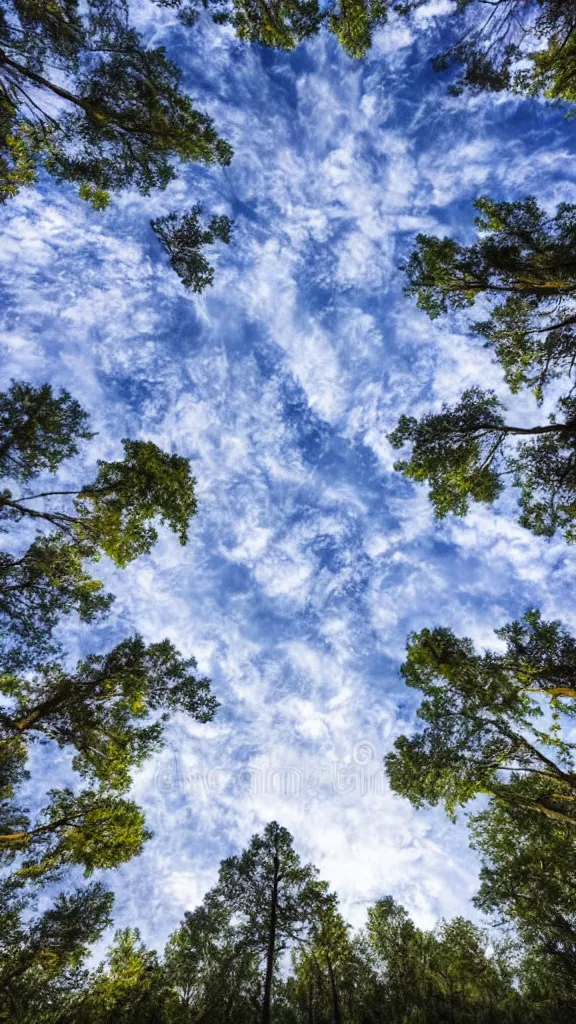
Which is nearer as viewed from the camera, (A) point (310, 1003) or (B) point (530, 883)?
(B) point (530, 883)

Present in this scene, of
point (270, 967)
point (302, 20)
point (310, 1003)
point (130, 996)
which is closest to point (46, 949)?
point (130, 996)

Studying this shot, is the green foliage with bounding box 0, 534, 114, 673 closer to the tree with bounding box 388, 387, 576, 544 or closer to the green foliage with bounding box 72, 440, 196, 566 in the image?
the green foliage with bounding box 72, 440, 196, 566

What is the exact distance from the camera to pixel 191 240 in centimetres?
1077

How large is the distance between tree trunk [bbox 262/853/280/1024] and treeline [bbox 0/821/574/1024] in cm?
5

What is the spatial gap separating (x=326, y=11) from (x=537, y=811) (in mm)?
23060

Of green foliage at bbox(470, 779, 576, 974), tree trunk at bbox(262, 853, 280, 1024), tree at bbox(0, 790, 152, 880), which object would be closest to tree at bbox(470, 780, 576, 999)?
green foliage at bbox(470, 779, 576, 974)

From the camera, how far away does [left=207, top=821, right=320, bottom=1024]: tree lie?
16688 mm

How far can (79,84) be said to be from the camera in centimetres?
948

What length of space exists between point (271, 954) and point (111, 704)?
13492 mm

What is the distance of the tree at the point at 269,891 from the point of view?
16688 mm

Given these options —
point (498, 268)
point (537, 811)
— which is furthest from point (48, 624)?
point (498, 268)

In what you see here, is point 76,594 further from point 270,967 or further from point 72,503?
point 270,967

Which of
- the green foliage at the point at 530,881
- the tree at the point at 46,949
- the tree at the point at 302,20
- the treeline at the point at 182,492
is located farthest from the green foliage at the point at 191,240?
the tree at the point at 46,949

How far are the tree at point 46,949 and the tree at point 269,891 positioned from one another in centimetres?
550
